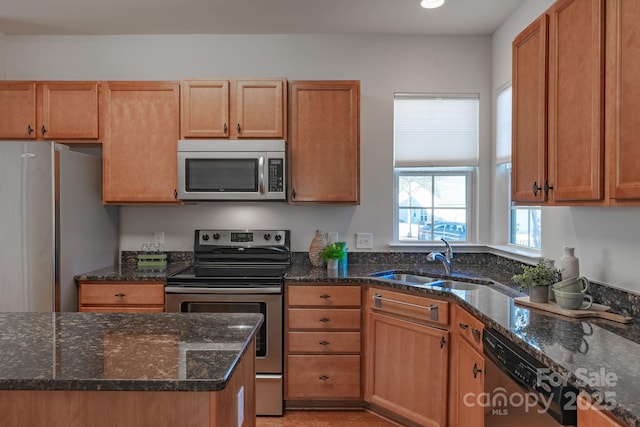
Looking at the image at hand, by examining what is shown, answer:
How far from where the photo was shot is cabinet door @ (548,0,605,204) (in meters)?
1.43

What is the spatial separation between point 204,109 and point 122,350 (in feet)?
6.95

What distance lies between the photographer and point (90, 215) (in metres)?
2.90

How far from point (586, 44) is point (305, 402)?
2.52 metres

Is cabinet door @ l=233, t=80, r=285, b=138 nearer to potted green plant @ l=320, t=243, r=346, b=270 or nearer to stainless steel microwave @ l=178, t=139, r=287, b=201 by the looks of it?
stainless steel microwave @ l=178, t=139, r=287, b=201

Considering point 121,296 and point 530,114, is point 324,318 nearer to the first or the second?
point 121,296

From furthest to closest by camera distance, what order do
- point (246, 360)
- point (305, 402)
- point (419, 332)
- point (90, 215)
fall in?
point (90, 215), point (305, 402), point (419, 332), point (246, 360)

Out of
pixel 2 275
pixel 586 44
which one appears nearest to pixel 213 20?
pixel 2 275

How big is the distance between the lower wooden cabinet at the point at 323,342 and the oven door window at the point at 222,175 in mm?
817

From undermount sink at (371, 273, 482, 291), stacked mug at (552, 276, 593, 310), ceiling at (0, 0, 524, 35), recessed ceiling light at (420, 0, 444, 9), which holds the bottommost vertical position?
undermount sink at (371, 273, 482, 291)

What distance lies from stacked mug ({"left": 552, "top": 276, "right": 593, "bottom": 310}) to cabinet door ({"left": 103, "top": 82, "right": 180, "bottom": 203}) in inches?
100

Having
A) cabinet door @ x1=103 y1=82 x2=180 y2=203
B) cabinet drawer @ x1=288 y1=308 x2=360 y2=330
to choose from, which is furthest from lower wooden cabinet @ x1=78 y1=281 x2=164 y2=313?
cabinet drawer @ x1=288 y1=308 x2=360 y2=330

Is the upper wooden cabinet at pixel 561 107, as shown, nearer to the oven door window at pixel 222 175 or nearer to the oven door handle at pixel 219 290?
the oven door handle at pixel 219 290

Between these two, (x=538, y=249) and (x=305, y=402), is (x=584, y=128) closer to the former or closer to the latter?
(x=538, y=249)

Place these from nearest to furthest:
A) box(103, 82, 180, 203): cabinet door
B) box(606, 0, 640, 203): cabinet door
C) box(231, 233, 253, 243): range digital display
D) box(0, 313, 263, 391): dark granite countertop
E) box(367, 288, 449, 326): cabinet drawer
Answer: box(0, 313, 263, 391): dark granite countertop
box(606, 0, 640, 203): cabinet door
box(367, 288, 449, 326): cabinet drawer
box(103, 82, 180, 203): cabinet door
box(231, 233, 253, 243): range digital display
